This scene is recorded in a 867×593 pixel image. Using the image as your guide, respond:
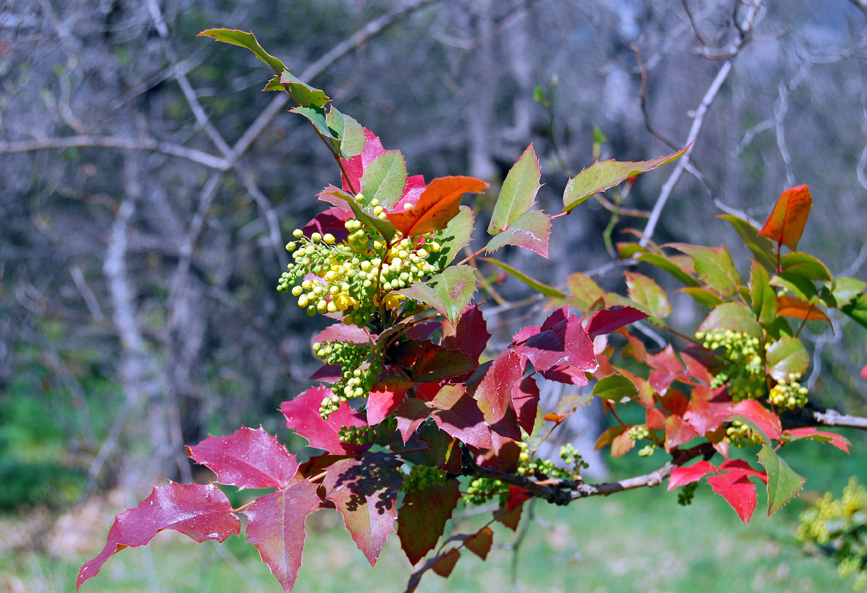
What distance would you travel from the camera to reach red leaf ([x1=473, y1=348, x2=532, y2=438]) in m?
0.66

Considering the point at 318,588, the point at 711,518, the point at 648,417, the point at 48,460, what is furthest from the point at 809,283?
the point at 48,460

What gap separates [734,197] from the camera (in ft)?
19.0

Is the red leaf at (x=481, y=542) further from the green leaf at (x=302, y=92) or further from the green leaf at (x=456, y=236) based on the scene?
the green leaf at (x=302, y=92)

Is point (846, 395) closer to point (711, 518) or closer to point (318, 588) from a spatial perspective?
point (711, 518)

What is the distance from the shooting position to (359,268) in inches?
25.9

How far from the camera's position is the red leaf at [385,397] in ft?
2.19

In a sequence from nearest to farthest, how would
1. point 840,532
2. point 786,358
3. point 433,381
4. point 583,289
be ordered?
point 433,381, point 786,358, point 583,289, point 840,532

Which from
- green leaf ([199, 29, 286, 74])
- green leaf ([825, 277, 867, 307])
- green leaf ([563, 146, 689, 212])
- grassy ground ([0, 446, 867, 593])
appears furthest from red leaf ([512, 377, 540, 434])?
grassy ground ([0, 446, 867, 593])

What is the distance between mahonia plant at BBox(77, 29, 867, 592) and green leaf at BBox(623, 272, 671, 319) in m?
0.10

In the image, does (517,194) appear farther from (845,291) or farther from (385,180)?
(845,291)

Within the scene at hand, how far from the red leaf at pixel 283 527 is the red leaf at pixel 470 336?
229 millimetres

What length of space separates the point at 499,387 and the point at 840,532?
5.46 feet

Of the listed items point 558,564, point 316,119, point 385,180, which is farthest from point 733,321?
point 558,564

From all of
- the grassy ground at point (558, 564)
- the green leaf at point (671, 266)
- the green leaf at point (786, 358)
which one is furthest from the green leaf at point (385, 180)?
the grassy ground at point (558, 564)
